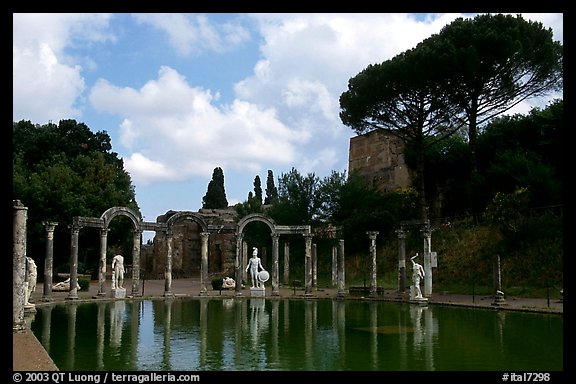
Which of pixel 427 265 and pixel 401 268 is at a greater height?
pixel 427 265

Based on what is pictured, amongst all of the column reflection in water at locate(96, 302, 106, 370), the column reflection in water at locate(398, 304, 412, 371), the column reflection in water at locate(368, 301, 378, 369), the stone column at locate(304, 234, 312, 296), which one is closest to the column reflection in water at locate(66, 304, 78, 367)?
the column reflection in water at locate(96, 302, 106, 370)

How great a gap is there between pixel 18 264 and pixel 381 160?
133 ft

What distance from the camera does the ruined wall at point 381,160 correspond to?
48.7m

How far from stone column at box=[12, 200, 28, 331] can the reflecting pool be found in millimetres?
827

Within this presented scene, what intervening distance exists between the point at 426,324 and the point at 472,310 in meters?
5.35

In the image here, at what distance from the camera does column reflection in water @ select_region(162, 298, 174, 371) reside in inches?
459

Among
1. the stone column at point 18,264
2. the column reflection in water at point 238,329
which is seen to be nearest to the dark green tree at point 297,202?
the column reflection in water at point 238,329

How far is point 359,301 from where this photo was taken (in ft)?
93.6

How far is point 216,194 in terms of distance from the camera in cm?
6456

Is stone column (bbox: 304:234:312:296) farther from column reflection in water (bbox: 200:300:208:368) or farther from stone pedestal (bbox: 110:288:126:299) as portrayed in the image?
stone pedestal (bbox: 110:288:126:299)

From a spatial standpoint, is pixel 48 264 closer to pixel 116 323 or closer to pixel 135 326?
pixel 116 323

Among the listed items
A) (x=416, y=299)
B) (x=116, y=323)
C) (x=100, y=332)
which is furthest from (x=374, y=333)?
(x=416, y=299)

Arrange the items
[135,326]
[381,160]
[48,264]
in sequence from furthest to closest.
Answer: [381,160]
[48,264]
[135,326]
